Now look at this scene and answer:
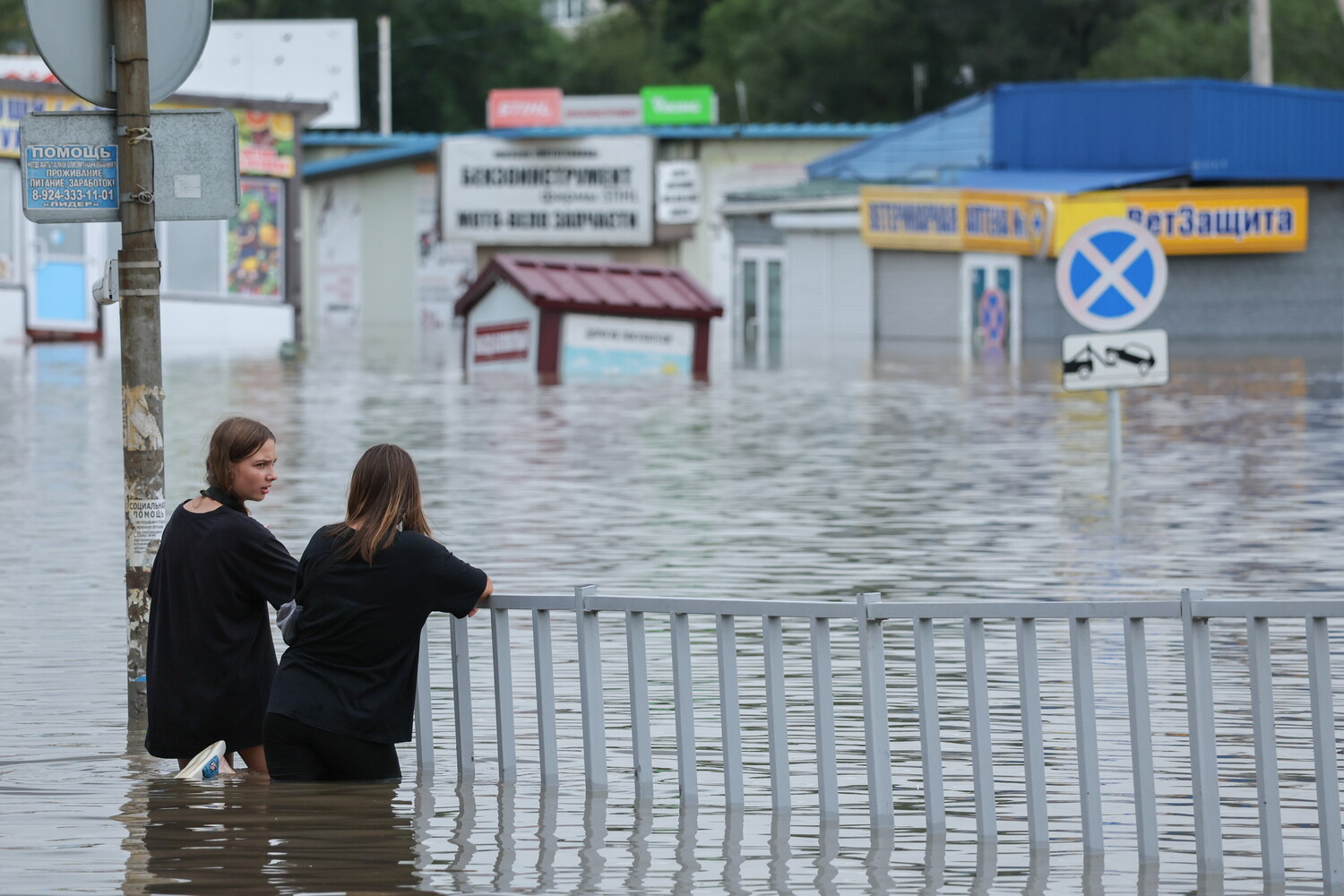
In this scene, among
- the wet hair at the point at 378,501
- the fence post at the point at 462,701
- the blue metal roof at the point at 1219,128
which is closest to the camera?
the wet hair at the point at 378,501

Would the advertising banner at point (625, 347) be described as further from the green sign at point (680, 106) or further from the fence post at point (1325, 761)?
the green sign at point (680, 106)

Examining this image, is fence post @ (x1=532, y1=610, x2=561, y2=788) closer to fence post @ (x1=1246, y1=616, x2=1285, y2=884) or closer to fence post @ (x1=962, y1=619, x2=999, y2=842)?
fence post @ (x1=962, y1=619, x2=999, y2=842)

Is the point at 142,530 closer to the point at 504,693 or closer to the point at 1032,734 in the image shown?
the point at 504,693

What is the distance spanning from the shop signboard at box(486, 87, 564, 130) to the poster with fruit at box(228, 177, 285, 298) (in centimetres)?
2395

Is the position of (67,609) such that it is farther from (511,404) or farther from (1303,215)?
(1303,215)

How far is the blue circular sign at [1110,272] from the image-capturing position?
49.2ft

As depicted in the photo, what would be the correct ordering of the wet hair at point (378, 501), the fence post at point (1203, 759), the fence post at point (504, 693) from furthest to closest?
the fence post at point (504, 693) → the wet hair at point (378, 501) → the fence post at point (1203, 759)

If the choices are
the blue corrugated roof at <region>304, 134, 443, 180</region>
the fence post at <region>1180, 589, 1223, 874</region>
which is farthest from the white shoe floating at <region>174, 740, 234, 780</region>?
the blue corrugated roof at <region>304, 134, 443, 180</region>

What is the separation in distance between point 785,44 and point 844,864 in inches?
3149

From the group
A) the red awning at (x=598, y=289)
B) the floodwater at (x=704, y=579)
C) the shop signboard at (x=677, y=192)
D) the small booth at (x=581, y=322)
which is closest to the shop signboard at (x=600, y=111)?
the shop signboard at (x=677, y=192)

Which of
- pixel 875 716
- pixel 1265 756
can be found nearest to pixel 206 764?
pixel 875 716

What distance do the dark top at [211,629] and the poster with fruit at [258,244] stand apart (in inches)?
1492

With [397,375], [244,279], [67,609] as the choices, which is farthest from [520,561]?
[244,279]

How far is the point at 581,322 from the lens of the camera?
3052 cm
